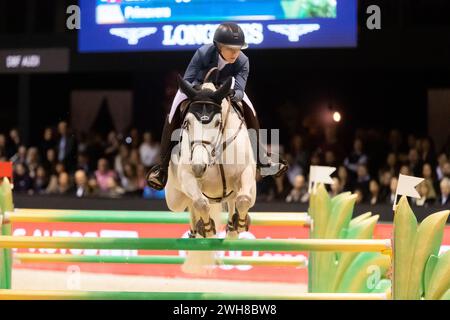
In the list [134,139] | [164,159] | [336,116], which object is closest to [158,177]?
[164,159]

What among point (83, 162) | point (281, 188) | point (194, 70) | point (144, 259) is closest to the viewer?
point (194, 70)

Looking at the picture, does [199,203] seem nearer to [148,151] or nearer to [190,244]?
[190,244]

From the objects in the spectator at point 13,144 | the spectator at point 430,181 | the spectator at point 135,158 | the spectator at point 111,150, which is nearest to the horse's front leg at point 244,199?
the spectator at point 430,181

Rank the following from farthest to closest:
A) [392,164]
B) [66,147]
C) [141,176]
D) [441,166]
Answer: [66,147]
[141,176]
[392,164]
[441,166]

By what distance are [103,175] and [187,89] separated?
5.82 m

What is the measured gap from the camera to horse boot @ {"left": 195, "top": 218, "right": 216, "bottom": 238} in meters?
4.30

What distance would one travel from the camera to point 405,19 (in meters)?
10.1

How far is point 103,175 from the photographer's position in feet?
32.6

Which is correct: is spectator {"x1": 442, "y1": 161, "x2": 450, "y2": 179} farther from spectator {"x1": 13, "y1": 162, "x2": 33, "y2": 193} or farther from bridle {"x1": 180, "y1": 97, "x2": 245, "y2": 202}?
spectator {"x1": 13, "y1": 162, "x2": 33, "y2": 193}

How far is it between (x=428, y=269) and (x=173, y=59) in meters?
6.57

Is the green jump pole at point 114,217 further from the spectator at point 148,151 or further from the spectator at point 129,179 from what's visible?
the spectator at point 148,151

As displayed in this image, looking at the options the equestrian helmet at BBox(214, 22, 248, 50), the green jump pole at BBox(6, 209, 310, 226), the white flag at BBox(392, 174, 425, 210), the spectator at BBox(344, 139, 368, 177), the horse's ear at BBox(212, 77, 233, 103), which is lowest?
the green jump pole at BBox(6, 209, 310, 226)

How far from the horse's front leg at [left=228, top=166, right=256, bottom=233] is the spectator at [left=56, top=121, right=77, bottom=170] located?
661cm

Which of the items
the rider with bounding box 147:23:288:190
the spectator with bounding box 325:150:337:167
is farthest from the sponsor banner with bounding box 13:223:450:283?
the rider with bounding box 147:23:288:190
